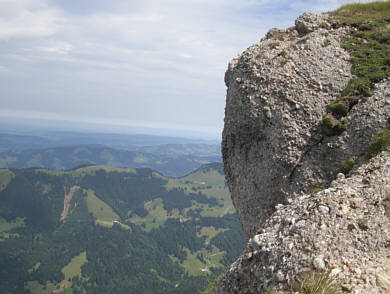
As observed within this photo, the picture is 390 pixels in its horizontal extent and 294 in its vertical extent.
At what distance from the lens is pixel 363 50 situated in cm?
2441

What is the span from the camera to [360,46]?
24.9 m

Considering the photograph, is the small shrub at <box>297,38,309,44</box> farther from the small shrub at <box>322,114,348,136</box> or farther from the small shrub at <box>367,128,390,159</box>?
the small shrub at <box>367,128,390,159</box>

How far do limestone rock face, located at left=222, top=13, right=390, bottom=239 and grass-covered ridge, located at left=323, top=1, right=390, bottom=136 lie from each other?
0.58m

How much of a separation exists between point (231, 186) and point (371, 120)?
12426 millimetres

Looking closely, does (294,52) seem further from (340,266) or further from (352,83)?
(340,266)

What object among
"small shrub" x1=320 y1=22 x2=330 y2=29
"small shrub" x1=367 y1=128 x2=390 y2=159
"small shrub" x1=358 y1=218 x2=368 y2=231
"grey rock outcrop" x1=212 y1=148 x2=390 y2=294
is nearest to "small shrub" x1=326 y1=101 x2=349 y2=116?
"small shrub" x1=367 y1=128 x2=390 y2=159

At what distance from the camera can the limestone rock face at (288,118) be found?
20.6m

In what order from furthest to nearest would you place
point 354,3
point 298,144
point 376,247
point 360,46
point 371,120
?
point 354,3 → point 360,46 → point 298,144 → point 371,120 → point 376,247

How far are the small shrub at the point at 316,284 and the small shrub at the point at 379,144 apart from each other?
9.91 metres

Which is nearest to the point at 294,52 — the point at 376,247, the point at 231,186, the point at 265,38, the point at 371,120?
the point at 265,38

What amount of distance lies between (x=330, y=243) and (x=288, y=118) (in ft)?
39.5

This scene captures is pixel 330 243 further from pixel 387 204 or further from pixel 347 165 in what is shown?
pixel 347 165

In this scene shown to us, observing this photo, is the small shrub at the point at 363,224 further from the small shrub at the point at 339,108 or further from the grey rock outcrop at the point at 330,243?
the small shrub at the point at 339,108

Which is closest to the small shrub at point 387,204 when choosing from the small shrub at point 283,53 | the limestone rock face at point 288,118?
the limestone rock face at point 288,118
